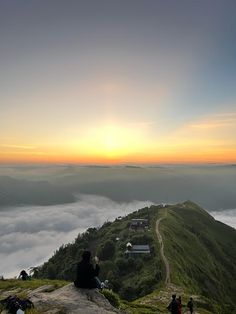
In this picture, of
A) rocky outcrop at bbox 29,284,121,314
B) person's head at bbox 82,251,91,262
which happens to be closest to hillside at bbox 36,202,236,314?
rocky outcrop at bbox 29,284,121,314

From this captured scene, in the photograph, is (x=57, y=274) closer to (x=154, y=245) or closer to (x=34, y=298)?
(x=154, y=245)

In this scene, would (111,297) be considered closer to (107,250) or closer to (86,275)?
(86,275)

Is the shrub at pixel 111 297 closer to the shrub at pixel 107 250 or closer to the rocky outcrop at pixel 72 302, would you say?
the rocky outcrop at pixel 72 302

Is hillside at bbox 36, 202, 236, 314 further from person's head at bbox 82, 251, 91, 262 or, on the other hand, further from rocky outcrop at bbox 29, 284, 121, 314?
person's head at bbox 82, 251, 91, 262

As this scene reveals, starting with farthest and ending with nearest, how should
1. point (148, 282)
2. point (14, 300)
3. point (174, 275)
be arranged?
point (174, 275), point (148, 282), point (14, 300)

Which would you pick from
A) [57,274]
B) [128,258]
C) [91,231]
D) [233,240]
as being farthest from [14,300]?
[233,240]

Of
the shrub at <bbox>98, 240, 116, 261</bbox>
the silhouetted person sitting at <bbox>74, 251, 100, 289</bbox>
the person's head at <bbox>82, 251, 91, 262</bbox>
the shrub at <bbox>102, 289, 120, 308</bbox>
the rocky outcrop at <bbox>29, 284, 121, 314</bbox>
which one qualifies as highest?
the person's head at <bbox>82, 251, 91, 262</bbox>
